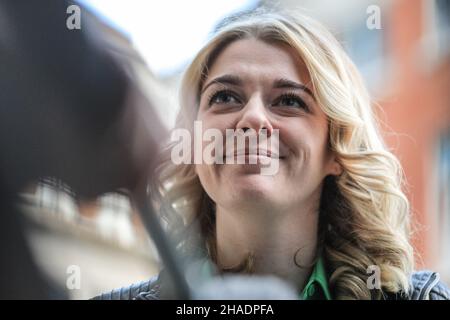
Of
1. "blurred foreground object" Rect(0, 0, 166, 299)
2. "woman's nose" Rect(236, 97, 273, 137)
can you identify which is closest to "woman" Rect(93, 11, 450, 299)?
"woman's nose" Rect(236, 97, 273, 137)

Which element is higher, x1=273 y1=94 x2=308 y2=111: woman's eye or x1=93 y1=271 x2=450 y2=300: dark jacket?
x1=273 y1=94 x2=308 y2=111: woman's eye

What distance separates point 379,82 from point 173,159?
0.50 meters

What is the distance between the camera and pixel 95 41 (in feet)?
3.82

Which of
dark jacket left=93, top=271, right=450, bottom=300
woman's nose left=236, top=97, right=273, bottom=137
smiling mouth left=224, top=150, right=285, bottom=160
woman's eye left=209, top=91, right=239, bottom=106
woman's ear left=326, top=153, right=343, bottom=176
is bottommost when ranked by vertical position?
dark jacket left=93, top=271, right=450, bottom=300

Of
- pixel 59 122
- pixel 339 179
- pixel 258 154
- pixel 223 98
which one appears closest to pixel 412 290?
pixel 339 179

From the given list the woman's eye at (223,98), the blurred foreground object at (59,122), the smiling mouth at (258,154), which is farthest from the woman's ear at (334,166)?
the blurred foreground object at (59,122)

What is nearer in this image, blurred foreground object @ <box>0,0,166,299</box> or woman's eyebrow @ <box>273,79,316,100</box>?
blurred foreground object @ <box>0,0,166,299</box>

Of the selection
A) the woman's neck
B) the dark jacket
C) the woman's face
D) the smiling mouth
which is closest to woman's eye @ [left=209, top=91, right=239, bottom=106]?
the woman's face

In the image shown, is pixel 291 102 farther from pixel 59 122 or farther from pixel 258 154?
pixel 59 122

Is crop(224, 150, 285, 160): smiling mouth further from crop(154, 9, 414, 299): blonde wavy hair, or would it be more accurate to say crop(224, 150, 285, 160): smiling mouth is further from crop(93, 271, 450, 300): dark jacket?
crop(93, 271, 450, 300): dark jacket

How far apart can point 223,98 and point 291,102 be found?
145 mm

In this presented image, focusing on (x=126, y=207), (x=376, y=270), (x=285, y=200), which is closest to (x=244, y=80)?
(x=285, y=200)

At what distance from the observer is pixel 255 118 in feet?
4.81

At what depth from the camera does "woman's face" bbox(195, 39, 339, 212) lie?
1473mm
